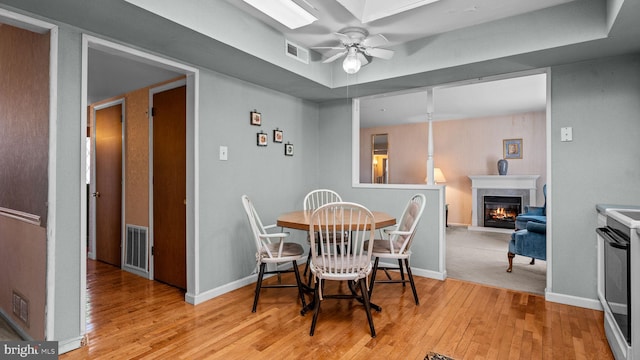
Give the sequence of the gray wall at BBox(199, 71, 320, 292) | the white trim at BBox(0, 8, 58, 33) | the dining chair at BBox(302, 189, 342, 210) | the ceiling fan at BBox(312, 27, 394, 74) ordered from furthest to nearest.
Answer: the dining chair at BBox(302, 189, 342, 210)
the gray wall at BBox(199, 71, 320, 292)
the ceiling fan at BBox(312, 27, 394, 74)
the white trim at BBox(0, 8, 58, 33)

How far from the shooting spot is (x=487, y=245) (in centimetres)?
552

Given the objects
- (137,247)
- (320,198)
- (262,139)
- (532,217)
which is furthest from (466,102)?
(137,247)

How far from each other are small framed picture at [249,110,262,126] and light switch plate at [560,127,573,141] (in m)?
2.93

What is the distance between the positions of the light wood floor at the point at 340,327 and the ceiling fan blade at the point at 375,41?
2228 mm

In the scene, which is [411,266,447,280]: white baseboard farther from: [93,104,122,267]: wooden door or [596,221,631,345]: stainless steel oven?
[93,104,122,267]: wooden door

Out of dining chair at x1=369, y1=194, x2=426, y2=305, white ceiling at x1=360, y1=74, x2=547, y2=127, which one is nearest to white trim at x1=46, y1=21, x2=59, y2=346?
dining chair at x1=369, y1=194, x2=426, y2=305

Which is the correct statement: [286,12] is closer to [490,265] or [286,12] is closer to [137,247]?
[137,247]

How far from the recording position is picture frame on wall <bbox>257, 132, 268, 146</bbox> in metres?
3.65

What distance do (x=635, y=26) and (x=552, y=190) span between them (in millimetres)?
1409

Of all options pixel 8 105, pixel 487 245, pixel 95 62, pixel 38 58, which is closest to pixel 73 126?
pixel 38 58

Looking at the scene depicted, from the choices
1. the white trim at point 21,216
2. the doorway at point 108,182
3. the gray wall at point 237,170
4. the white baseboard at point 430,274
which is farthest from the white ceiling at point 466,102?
the white trim at point 21,216

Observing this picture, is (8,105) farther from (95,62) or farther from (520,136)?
(520,136)

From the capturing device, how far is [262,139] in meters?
3.69

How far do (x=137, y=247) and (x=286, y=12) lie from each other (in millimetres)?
3063
